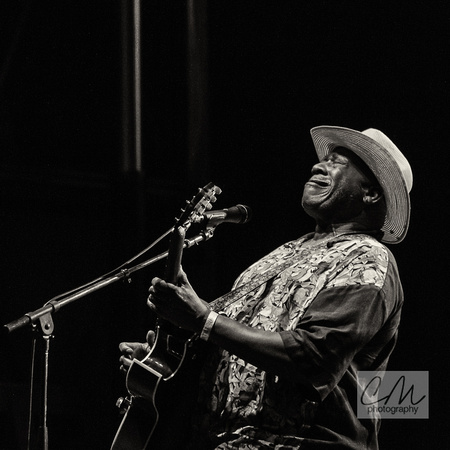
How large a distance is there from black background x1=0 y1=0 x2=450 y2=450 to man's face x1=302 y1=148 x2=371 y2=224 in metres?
1.05

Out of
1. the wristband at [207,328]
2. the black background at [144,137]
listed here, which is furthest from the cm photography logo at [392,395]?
the black background at [144,137]

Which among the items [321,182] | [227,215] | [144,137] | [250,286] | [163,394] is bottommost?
[163,394]

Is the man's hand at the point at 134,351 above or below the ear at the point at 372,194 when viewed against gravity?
below

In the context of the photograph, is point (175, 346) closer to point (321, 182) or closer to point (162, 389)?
point (162, 389)

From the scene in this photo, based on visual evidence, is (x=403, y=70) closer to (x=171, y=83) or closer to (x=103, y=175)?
(x=171, y=83)

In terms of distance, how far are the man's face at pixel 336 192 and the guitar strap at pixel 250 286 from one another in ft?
0.80

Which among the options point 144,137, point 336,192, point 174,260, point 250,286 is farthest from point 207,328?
point 144,137

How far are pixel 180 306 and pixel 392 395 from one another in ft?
3.90

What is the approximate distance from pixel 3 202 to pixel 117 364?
1199 millimetres

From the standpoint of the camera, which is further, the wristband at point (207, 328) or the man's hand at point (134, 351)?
the man's hand at point (134, 351)

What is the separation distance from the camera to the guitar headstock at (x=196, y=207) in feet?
8.01

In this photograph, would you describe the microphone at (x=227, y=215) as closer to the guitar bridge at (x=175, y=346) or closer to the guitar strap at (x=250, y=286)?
the guitar strap at (x=250, y=286)

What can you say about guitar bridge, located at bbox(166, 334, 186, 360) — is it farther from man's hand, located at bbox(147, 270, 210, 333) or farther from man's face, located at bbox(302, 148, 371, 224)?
man's face, located at bbox(302, 148, 371, 224)

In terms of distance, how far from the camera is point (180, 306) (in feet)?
7.33
